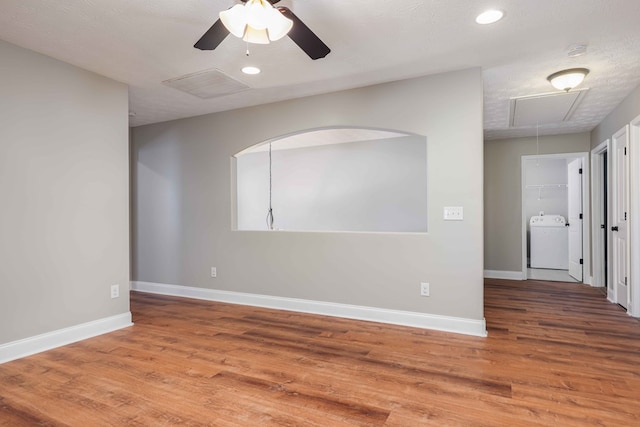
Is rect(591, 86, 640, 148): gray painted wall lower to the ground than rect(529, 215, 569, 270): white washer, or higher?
higher

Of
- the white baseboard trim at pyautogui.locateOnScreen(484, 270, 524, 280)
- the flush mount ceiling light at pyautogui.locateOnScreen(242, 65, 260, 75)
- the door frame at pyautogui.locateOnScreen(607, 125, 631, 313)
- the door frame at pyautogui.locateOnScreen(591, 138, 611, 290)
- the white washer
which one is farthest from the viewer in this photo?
the white washer

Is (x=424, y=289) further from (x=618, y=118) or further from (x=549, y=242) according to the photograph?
(x=549, y=242)

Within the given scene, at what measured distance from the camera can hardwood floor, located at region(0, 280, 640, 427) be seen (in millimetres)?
1939

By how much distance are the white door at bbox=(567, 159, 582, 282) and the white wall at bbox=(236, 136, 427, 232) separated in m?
2.56

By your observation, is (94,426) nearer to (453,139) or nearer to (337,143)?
(453,139)

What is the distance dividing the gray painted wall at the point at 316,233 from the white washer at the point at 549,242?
4.95 meters

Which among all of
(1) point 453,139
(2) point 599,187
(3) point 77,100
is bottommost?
(2) point 599,187

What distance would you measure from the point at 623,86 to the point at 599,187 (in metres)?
2.17

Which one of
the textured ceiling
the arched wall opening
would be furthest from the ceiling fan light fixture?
the arched wall opening

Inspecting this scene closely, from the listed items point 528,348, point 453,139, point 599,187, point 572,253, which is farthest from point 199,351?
point 572,253

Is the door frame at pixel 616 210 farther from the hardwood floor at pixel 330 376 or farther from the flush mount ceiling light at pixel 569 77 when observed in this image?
the flush mount ceiling light at pixel 569 77

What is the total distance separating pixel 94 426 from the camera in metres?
1.85

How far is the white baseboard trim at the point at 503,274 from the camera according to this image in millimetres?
6137

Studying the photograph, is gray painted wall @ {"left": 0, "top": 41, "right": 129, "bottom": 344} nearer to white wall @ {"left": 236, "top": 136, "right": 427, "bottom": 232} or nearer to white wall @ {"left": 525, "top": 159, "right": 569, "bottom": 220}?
white wall @ {"left": 236, "top": 136, "right": 427, "bottom": 232}
